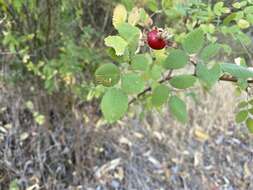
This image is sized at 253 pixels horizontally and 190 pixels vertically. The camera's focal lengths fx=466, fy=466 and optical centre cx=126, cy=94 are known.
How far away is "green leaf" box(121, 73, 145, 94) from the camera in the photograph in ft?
2.66

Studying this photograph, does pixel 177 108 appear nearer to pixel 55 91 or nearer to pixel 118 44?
pixel 118 44

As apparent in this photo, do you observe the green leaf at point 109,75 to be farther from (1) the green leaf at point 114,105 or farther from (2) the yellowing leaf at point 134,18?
(2) the yellowing leaf at point 134,18

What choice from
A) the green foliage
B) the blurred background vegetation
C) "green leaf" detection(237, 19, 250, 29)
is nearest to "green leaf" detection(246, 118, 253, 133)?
the green foliage

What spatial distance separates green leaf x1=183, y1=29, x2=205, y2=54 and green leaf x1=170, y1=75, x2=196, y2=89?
5cm

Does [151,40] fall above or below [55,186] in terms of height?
above

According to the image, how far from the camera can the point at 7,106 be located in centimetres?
246

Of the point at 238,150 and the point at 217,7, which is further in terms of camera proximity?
the point at 238,150

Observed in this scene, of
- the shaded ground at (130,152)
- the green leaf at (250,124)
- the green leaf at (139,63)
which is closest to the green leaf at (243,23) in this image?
the green leaf at (250,124)

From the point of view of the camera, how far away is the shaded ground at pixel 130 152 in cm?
241

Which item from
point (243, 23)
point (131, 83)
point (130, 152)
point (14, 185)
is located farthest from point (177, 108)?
point (130, 152)

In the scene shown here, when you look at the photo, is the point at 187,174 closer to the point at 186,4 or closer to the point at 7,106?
the point at 7,106

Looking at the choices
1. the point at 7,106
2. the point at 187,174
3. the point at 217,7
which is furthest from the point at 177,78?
the point at 187,174

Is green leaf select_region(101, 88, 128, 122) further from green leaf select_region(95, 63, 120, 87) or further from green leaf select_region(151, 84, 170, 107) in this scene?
green leaf select_region(151, 84, 170, 107)

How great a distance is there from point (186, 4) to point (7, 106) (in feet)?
4.45
